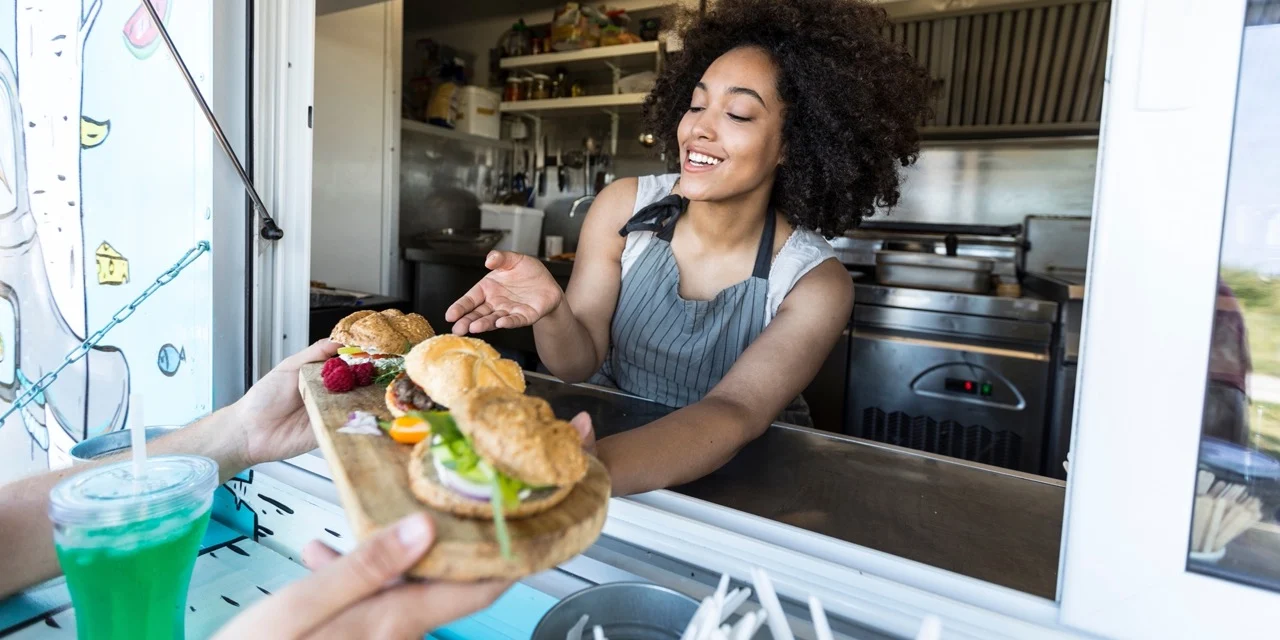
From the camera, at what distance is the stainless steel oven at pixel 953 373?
2930 millimetres

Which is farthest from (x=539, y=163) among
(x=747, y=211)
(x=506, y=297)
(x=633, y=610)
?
(x=633, y=610)

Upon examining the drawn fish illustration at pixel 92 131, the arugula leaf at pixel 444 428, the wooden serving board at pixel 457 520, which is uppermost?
the drawn fish illustration at pixel 92 131

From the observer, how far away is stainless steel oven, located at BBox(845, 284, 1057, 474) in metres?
2.93

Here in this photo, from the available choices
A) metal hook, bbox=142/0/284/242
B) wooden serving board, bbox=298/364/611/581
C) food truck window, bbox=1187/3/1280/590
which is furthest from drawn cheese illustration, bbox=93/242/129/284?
food truck window, bbox=1187/3/1280/590

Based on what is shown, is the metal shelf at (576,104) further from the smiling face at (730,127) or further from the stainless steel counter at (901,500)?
the stainless steel counter at (901,500)

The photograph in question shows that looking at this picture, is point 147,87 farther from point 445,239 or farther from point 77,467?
point 445,239

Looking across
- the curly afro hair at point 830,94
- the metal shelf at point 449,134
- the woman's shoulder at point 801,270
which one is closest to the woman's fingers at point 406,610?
the woman's shoulder at point 801,270

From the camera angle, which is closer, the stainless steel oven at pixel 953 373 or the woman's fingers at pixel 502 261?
the woman's fingers at pixel 502 261

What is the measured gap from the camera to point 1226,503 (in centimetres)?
61

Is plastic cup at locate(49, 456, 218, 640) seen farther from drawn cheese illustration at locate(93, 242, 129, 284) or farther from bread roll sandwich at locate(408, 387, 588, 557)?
drawn cheese illustration at locate(93, 242, 129, 284)

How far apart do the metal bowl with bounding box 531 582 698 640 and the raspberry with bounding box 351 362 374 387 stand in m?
0.47

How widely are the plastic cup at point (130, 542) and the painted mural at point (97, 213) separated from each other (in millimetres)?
643

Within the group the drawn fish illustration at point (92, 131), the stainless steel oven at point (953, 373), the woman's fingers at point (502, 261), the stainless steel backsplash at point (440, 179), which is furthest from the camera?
the stainless steel backsplash at point (440, 179)

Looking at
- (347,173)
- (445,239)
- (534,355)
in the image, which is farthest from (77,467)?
(445,239)
